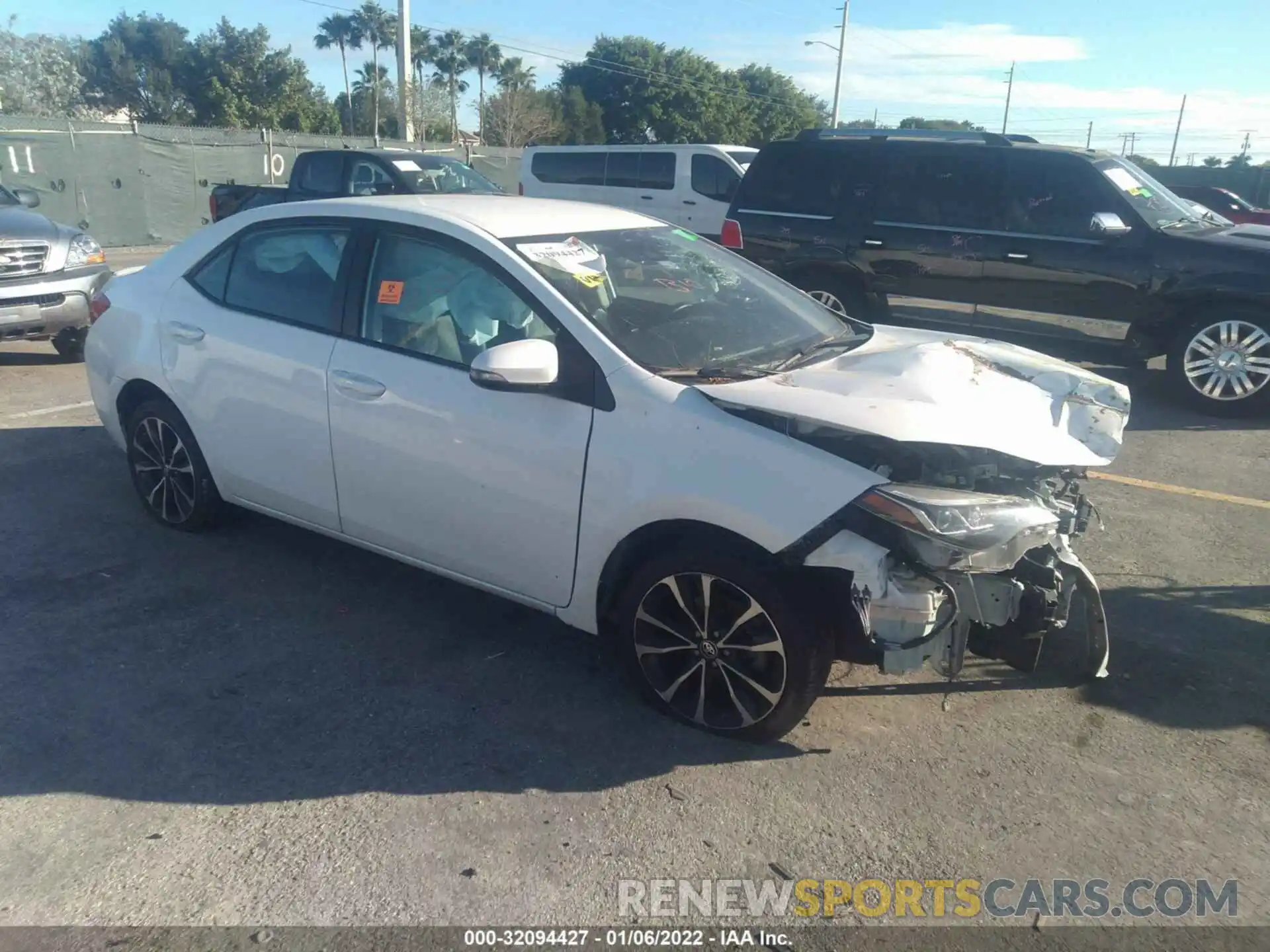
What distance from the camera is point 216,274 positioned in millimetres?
4758

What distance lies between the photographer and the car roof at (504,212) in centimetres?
402

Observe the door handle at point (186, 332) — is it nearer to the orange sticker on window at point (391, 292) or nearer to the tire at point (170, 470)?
the tire at point (170, 470)

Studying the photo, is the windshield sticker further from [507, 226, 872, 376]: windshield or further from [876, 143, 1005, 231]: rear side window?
[507, 226, 872, 376]: windshield

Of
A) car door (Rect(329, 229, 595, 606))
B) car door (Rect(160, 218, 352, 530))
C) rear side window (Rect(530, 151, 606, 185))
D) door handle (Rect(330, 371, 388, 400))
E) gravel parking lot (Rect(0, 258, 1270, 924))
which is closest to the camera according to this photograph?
gravel parking lot (Rect(0, 258, 1270, 924))

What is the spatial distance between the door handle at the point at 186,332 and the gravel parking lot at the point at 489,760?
1.05 meters

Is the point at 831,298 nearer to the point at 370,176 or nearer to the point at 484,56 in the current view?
the point at 370,176

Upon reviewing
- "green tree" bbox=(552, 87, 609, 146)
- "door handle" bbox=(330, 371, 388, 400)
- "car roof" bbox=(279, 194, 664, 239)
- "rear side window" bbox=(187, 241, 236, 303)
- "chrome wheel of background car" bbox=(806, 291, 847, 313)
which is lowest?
"chrome wheel of background car" bbox=(806, 291, 847, 313)

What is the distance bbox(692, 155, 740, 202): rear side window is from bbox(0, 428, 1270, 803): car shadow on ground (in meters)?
11.0

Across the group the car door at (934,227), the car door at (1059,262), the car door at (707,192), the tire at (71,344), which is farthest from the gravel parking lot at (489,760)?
the car door at (707,192)

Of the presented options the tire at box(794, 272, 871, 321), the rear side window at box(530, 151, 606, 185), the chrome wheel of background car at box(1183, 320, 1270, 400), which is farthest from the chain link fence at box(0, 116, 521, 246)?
the chrome wheel of background car at box(1183, 320, 1270, 400)

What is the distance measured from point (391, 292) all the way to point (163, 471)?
1.79 m
